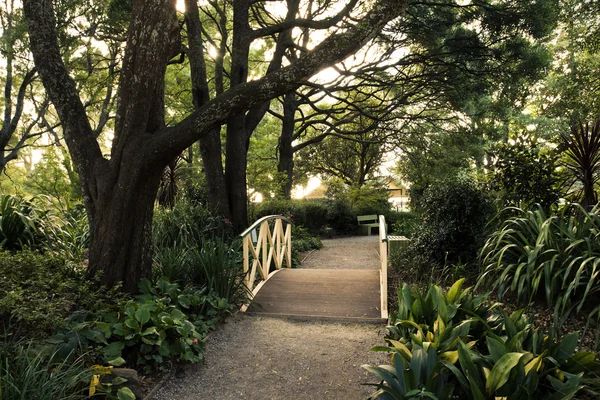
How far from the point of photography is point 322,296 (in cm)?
579

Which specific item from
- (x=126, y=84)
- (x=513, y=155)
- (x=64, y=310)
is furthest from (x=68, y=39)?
(x=513, y=155)

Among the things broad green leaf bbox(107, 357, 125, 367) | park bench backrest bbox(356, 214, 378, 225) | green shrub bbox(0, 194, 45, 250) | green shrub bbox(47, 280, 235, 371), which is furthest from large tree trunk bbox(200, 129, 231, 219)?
park bench backrest bbox(356, 214, 378, 225)

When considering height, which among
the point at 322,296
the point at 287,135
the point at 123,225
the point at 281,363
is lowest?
the point at 281,363

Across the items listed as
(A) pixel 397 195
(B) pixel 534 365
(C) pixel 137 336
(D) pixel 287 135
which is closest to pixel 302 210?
(D) pixel 287 135

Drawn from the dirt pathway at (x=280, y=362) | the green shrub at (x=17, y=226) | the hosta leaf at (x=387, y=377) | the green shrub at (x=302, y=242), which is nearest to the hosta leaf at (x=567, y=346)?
the hosta leaf at (x=387, y=377)

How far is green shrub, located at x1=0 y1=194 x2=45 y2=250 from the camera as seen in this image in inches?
205

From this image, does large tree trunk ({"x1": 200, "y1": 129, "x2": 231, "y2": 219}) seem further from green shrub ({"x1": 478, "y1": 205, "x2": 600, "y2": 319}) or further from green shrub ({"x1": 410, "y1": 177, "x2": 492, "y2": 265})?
green shrub ({"x1": 478, "y1": 205, "x2": 600, "y2": 319})

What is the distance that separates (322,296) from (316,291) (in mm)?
209

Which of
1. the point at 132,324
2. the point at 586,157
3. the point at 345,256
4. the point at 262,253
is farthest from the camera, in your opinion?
the point at 345,256

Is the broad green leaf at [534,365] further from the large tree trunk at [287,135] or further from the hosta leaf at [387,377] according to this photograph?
the large tree trunk at [287,135]

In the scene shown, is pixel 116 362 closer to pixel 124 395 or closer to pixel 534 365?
pixel 124 395

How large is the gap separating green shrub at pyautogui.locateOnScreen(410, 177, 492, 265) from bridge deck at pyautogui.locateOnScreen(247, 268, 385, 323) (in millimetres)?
1081

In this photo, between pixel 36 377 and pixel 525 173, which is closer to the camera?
pixel 36 377

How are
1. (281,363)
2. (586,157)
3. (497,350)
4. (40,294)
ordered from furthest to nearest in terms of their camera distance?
(586,157) < (281,363) < (40,294) < (497,350)
